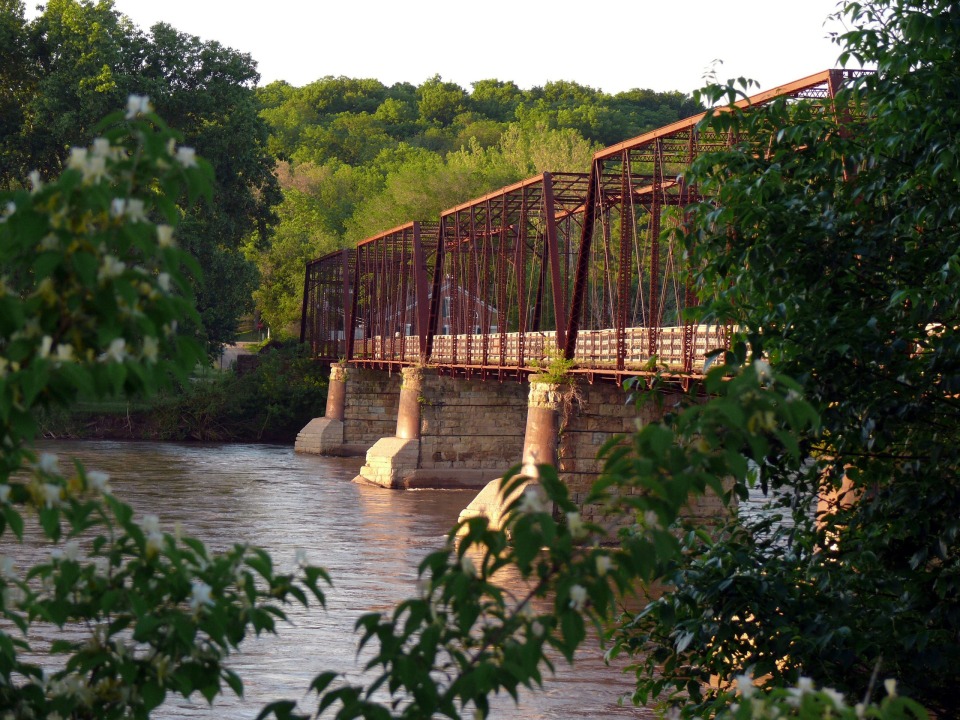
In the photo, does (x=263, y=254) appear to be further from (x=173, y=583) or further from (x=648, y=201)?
(x=173, y=583)

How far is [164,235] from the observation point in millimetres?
2836

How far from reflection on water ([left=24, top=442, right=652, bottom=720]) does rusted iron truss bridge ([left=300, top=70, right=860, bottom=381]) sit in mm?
3753

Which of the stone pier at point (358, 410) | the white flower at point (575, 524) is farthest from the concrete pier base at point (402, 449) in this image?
the white flower at point (575, 524)

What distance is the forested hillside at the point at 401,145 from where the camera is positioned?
71.4 metres

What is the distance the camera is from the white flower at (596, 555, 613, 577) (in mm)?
2969

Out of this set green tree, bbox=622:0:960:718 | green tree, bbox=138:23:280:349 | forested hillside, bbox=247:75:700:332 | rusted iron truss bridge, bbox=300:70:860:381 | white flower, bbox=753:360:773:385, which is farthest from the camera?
forested hillside, bbox=247:75:700:332

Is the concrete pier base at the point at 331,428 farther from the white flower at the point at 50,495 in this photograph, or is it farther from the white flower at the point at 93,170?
the white flower at the point at 93,170

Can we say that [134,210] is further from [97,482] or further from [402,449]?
[402,449]

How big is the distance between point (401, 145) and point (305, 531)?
8844 centimetres

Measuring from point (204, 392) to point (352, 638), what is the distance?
126ft

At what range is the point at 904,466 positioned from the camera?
22.4 ft

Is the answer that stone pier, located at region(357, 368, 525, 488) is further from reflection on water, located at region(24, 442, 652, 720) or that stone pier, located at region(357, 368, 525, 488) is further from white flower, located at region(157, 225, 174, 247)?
white flower, located at region(157, 225, 174, 247)

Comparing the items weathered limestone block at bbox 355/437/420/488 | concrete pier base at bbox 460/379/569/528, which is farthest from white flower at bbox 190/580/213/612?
weathered limestone block at bbox 355/437/420/488

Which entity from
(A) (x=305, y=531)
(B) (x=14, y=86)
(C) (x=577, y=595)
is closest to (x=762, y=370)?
(C) (x=577, y=595)
